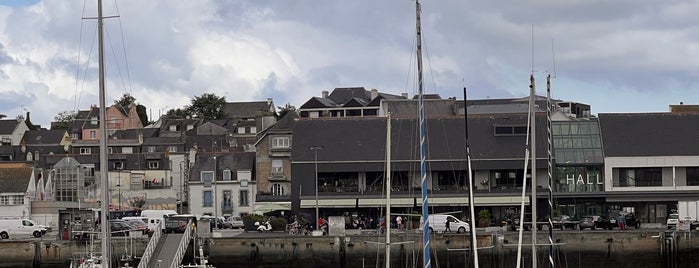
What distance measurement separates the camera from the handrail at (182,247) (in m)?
59.4

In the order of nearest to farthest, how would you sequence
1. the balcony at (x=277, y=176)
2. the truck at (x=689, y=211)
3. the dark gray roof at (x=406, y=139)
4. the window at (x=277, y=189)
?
the truck at (x=689, y=211), the dark gray roof at (x=406, y=139), the window at (x=277, y=189), the balcony at (x=277, y=176)

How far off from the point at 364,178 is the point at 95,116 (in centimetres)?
7696

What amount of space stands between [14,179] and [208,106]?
8661 centimetres

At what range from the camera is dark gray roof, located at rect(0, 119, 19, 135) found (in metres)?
155

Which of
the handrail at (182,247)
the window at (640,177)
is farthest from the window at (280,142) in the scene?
the handrail at (182,247)

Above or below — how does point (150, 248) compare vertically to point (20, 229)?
below

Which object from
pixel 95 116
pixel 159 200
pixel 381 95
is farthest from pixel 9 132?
pixel 159 200

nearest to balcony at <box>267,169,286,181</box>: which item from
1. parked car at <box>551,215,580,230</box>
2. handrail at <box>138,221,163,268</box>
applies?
parked car at <box>551,215,580,230</box>

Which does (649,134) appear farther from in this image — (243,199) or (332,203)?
(243,199)

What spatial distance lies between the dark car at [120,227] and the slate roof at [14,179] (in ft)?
62.4

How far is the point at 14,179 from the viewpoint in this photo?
305 ft

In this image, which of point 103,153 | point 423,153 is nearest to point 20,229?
point 103,153

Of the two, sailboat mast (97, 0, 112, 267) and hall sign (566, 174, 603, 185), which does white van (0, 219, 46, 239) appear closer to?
hall sign (566, 174, 603, 185)

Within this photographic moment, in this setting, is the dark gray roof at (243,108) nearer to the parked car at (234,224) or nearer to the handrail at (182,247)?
the parked car at (234,224)
